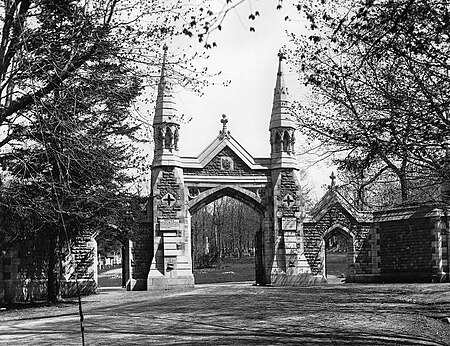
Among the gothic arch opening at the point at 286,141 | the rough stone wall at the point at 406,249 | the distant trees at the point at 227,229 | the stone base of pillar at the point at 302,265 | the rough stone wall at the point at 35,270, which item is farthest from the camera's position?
the distant trees at the point at 227,229

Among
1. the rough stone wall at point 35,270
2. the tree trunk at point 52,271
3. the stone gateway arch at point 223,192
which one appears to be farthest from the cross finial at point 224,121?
the tree trunk at point 52,271

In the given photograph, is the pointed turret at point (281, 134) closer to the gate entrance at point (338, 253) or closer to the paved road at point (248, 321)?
the gate entrance at point (338, 253)

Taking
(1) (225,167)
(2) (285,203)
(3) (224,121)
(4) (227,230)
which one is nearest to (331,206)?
(2) (285,203)

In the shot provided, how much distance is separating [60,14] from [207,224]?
52.0 metres

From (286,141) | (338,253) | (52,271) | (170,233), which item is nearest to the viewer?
(52,271)

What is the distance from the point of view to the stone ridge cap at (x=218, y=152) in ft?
82.2

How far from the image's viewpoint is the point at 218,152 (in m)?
25.2

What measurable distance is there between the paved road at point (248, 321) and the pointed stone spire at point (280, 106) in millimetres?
8838

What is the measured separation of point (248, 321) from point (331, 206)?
14652mm

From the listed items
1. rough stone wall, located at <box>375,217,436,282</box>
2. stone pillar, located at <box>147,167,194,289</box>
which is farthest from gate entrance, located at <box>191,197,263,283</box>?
stone pillar, located at <box>147,167,194,289</box>

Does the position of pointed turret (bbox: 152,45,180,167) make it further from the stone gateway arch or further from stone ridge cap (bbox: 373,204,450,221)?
stone ridge cap (bbox: 373,204,450,221)

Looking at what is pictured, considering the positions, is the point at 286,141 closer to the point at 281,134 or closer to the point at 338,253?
the point at 281,134

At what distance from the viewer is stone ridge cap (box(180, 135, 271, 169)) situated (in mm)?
25047

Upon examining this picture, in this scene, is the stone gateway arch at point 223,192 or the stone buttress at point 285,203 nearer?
the stone gateway arch at point 223,192
